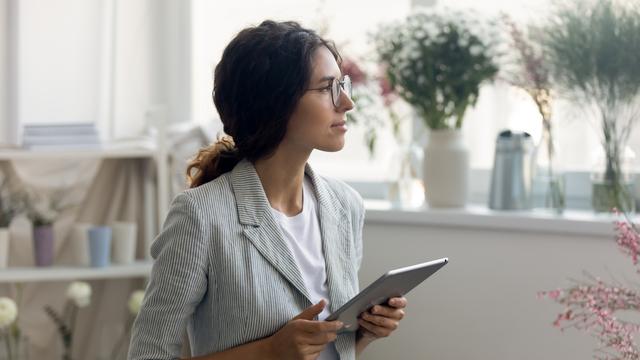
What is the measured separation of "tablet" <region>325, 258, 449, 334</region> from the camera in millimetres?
1592

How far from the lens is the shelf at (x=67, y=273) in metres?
2.99

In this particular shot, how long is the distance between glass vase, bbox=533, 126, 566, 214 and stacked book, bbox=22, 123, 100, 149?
1.30m

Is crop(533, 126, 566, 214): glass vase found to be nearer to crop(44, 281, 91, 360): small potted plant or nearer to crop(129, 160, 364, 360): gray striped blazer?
crop(129, 160, 364, 360): gray striped blazer

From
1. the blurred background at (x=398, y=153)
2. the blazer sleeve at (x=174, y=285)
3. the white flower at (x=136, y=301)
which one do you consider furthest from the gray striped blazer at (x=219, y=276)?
the white flower at (x=136, y=301)

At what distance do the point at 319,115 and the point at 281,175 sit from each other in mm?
141

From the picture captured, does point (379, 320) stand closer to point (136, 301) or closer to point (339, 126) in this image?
point (339, 126)

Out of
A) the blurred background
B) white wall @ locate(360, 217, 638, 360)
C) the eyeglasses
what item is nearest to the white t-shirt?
the eyeglasses

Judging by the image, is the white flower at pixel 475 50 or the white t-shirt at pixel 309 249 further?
the white flower at pixel 475 50

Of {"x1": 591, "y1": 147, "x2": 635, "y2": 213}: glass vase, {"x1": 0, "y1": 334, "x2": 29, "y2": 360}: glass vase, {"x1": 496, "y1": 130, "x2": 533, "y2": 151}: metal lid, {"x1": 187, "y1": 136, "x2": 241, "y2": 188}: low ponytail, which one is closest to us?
{"x1": 187, "y1": 136, "x2": 241, "y2": 188}: low ponytail

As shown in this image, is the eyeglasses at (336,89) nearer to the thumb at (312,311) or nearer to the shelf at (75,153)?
the thumb at (312,311)

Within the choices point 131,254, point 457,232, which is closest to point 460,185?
point 457,232

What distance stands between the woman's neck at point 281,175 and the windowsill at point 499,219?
90 centimetres

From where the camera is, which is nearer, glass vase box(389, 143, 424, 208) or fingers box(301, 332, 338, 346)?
fingers box(301, 332, 338, 346)

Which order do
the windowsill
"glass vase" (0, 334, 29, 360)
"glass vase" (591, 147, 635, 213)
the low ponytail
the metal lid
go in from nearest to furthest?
1. the low ponytail
2. the windowsill
3. "glass vase" (591, 147, 635, 213)
4. the metal lid
5. "glass vase" (0, 334, 29, 360)
